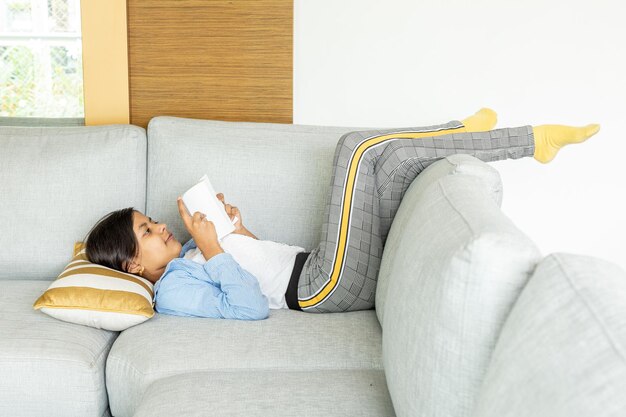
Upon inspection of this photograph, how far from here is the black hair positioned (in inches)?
80.8

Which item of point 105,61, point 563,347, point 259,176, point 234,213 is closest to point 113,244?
point 234,213

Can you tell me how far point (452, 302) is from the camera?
43.8 inches

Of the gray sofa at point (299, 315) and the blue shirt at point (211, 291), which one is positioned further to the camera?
the blue shirt at point (211, 291)

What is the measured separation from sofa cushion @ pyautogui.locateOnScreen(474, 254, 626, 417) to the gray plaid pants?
3.20ft

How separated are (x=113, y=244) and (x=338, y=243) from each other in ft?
2.13

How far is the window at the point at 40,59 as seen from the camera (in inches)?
106

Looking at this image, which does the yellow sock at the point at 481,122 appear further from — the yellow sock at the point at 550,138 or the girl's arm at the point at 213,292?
the girl's arm at the point at 213,292

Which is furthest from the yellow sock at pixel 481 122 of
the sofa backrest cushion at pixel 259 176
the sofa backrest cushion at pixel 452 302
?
the sofa backrest cushion at pixel 452 302

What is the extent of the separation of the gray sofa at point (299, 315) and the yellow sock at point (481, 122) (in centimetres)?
35

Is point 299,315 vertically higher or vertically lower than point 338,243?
lower

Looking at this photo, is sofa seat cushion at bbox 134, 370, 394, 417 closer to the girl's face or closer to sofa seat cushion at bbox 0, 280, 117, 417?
sofa seat cushion at bbox 0, 280, 117, 417

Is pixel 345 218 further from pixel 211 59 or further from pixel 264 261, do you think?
pixel 211 59

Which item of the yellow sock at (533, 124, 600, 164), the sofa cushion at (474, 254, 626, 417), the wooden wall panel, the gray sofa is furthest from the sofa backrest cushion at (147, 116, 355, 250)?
the sofa cushion at (474, 254, 626, 417)

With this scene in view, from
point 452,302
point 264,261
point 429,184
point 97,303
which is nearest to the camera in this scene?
point 452,302
